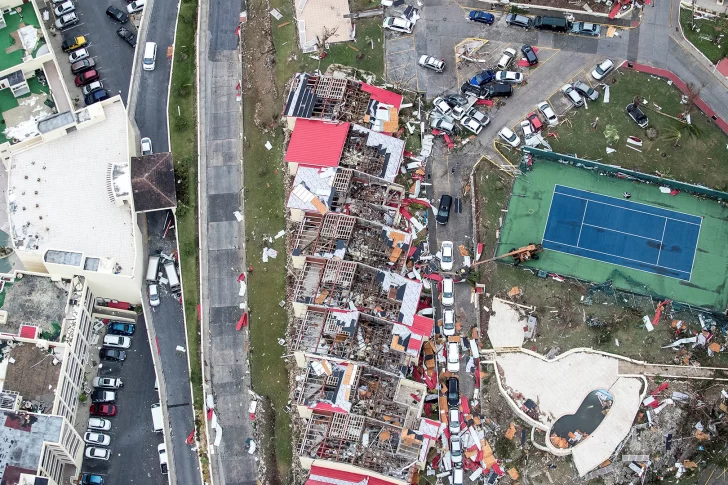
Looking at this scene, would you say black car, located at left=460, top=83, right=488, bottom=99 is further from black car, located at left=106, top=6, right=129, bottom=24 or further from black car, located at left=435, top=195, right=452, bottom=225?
black car, located at left=106, top=6, right=129, bottom=24

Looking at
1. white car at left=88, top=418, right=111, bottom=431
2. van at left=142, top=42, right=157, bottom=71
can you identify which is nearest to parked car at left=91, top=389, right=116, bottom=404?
white car at left=88, top=418, right=111, bottom=431

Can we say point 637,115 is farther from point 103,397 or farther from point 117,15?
point 103,397

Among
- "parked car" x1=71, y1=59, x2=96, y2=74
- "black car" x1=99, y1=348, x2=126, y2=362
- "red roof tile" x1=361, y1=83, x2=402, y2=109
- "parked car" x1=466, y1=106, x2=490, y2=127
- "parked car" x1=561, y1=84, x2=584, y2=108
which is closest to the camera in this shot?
"black car" x1=99, y1=348, x2=126, y2=362

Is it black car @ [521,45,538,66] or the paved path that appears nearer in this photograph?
the paved path

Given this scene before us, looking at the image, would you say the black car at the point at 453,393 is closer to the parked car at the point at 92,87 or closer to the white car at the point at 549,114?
the white car at the point at 549,114

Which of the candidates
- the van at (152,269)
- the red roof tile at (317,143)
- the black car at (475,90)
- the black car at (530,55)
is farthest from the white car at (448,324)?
the van at (152,269)

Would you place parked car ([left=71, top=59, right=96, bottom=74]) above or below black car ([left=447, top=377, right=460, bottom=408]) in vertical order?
above

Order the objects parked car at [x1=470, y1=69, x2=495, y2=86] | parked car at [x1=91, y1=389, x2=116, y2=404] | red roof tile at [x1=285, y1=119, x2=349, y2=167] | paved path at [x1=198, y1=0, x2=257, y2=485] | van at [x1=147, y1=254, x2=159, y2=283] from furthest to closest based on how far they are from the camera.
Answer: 1. parked car at [x1=470, y1=69, x2=495, y2=86]
2. van at [x1=147, y1=254, x2=159, y2=283]
3. parked car at [x1=91, y1=389, x2=116, y2=404]
4. red roof tile at [x1=285, y1=119, x2=349, y2=167]
5. paved path at [x1=198, y1=0, x2=257, y2=485]
